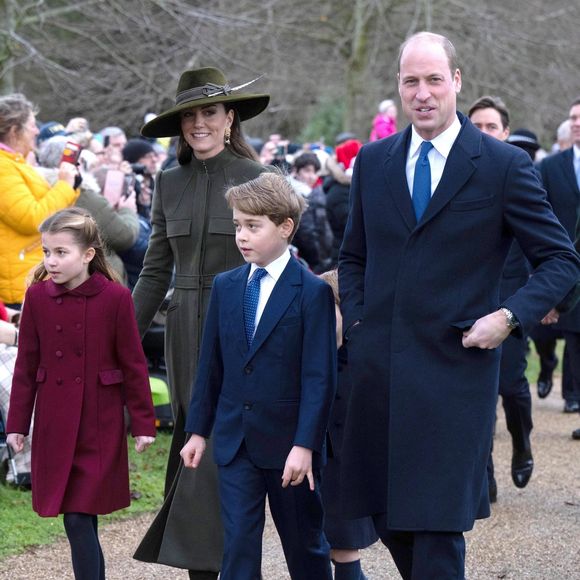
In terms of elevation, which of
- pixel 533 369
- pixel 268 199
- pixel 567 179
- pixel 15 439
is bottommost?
pixel 533 369

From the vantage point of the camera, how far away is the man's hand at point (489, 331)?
389 cm

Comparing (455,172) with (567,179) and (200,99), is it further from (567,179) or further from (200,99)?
(567,179)

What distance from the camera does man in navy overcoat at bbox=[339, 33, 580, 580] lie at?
13.1 feet

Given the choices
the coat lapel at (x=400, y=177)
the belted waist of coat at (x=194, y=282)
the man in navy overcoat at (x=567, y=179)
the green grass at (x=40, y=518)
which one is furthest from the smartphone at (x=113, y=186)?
the coat lapel at (x=400, y=177)

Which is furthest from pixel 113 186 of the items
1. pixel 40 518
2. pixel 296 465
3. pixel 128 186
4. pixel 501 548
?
pixel 296 465

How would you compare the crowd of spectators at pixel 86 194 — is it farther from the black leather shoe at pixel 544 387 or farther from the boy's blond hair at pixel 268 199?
the black leather shoe at pixel 544 387

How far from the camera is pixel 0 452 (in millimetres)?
7043

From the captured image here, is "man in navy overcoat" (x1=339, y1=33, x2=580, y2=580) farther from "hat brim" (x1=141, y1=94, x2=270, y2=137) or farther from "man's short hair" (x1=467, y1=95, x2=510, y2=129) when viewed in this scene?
"man's short hair" (x1=467, y1=95, x2=510, y2=129)

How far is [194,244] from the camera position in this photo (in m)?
5.08

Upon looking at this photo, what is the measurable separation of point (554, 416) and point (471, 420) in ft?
21.3

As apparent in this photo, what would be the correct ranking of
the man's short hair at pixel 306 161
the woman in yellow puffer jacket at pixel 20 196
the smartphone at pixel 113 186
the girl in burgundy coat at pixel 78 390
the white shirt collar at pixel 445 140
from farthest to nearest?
the man's short hair at pixel 306 161
the smartphone at pixel 113 186
the woman in yellow puffer jacket at pixel 20 196
the girl in burgundy coat at pixel 78 390
the white shirt collar at pixel 445 140

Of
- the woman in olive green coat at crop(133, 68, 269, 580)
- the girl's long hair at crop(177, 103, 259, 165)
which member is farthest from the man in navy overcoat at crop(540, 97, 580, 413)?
the woman in olive green coat at crop(133, 68, 269, 580)

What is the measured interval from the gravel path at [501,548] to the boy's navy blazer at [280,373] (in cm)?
156

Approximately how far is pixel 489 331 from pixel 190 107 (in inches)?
67.7
